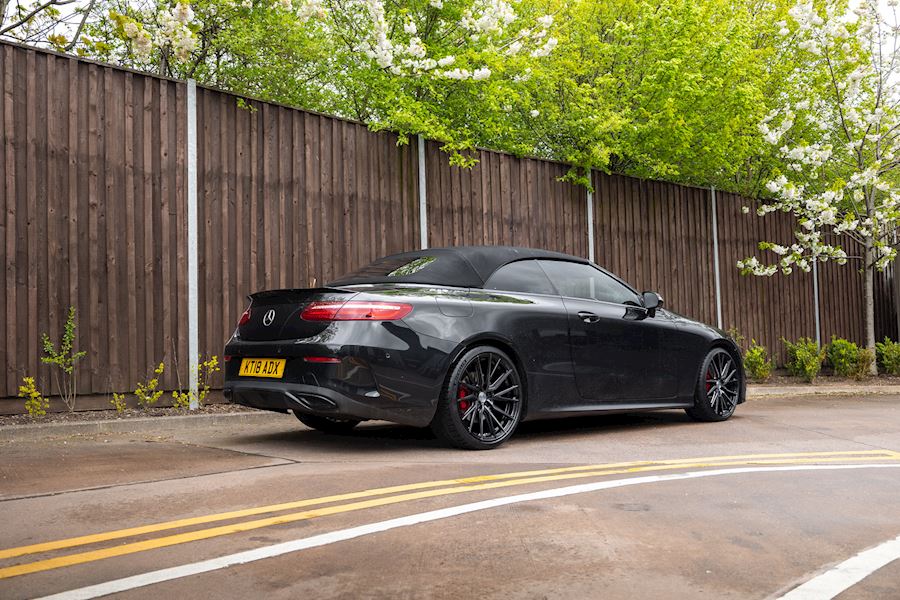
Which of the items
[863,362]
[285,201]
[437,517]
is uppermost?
[285,201]

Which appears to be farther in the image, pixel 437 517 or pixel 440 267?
pixel 440 267

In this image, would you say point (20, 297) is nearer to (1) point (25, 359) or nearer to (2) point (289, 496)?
(1) point (25, 359)

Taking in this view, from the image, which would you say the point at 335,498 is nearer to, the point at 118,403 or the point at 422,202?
the point at 118,403

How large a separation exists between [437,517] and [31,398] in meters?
4.64

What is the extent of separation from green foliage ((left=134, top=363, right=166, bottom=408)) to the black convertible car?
163 cm

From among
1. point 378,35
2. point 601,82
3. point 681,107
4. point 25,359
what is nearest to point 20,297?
point 25,359

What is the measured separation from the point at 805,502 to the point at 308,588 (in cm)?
289

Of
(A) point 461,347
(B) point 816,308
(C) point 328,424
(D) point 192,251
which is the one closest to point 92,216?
(D) point 192,251

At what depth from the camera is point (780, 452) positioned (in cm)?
668

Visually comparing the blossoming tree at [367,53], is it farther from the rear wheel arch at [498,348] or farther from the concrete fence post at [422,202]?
the rear wheel arch at [498,348]

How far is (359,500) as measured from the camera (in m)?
4.61

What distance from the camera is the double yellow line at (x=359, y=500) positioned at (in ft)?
11.7

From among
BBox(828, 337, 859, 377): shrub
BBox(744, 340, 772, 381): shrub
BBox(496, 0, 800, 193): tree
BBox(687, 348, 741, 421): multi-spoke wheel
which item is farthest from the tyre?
BBox(828, 337, 859, 377): shrub

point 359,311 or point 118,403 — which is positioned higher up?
point 359,311
